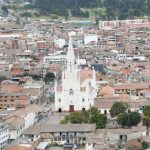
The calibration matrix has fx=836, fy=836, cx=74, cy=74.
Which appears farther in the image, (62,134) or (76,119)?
A: (76,119)

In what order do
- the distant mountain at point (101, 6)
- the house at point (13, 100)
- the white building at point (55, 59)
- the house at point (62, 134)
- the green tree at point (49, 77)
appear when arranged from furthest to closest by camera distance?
the distant mountain at point (101, 6), the white building at point (55, 59), the green tree at point (49, 77), the house at point (13, 100), the house at point (62, 134)

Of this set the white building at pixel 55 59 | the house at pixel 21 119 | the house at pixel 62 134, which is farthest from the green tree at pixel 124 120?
the white building at pixel 55 59

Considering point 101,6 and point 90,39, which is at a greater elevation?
point 101,6

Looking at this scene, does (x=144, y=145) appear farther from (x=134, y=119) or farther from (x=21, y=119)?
(x=21, y=119)

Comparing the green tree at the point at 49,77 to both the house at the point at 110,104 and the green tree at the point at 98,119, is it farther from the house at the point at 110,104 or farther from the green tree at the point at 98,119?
the green tree at the point at 98,119

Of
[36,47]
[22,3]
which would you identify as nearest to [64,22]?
[22,3]

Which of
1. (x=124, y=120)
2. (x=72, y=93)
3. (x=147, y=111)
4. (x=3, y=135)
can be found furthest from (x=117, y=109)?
(x=3, y=135)

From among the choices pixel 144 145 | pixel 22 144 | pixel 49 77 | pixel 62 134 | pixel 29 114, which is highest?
pixel 49 77

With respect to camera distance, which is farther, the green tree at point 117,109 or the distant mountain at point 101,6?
the distant mountain at point 101,6

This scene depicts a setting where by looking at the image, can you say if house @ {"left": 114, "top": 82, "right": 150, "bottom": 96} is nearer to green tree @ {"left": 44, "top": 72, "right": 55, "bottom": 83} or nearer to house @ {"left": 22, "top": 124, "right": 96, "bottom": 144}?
green tree @ {"left": 44, "top": 72, "right": 55, "bottom": 83}
